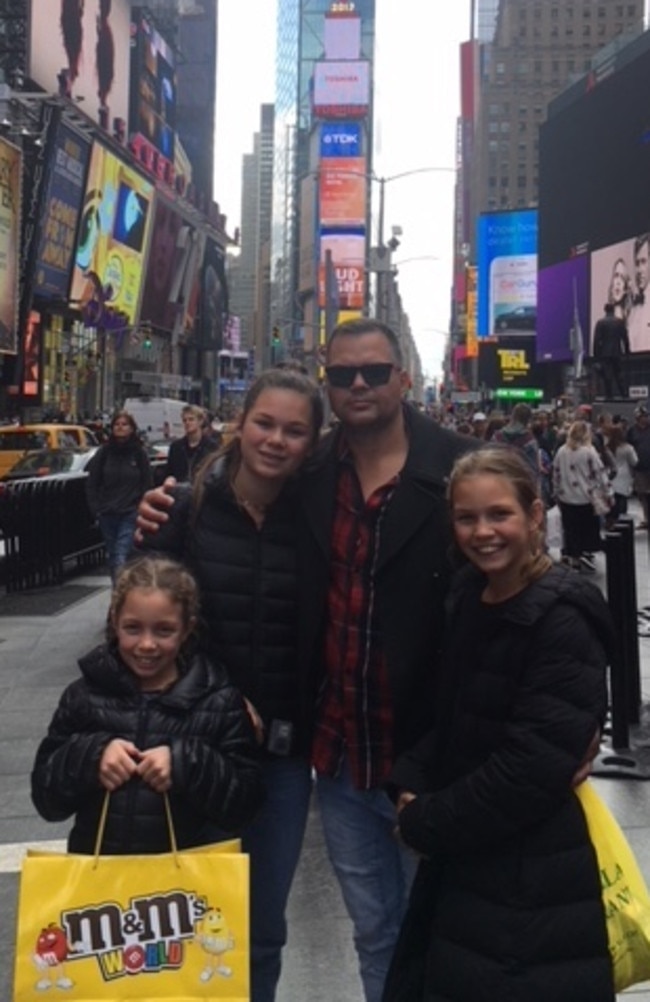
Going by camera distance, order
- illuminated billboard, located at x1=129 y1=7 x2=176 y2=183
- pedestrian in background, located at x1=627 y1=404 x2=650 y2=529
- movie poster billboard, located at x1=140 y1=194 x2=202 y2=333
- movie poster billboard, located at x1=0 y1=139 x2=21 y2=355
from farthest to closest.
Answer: illuminated billboard, located at x1=129 y1=7 x2=176 y2=183 < movie poster billboard, located at x1=140 y1=194 x2=202 y2=333 < movie poster billboard, located at x1=0 y1=139 x2=21 y2=355 < pedestrian in background, located at x1=627 y1=404 x2=650 y2=529

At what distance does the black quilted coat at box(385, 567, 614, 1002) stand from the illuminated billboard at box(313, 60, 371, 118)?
162m

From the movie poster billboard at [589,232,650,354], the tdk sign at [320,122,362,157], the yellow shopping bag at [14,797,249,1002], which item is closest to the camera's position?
the yellow shopping bag at [14,797,249,1002]

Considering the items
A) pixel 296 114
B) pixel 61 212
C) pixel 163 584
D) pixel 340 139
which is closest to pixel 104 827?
pixel 163 584

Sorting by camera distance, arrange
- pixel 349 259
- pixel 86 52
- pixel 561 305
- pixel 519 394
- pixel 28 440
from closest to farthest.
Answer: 1. pixel 28 440
2. pixel 86 52
3. pixel 561 305
4. pixel 519 394
5. pixel 349 259

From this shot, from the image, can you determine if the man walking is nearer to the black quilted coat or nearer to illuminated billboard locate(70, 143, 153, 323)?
the black quilted coat

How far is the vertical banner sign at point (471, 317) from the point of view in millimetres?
114938

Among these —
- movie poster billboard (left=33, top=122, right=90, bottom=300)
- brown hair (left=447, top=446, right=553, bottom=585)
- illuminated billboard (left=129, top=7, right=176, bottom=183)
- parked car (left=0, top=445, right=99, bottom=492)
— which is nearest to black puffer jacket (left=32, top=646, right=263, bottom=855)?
brown hair (left=447, top=446, right=553, bottom=585)

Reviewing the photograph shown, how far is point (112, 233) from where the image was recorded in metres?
54.7

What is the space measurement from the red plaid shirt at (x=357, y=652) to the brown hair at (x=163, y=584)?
1.17 ft

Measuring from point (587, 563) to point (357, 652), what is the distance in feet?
34.8

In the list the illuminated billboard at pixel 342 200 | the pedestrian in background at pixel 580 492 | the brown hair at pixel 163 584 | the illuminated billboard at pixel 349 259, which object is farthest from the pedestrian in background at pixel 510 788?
the illuminated billboard at pixel 342 200

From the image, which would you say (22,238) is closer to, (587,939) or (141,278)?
(141,278)

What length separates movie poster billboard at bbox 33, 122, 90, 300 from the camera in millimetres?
44656

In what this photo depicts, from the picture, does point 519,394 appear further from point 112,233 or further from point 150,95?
point 112,233
